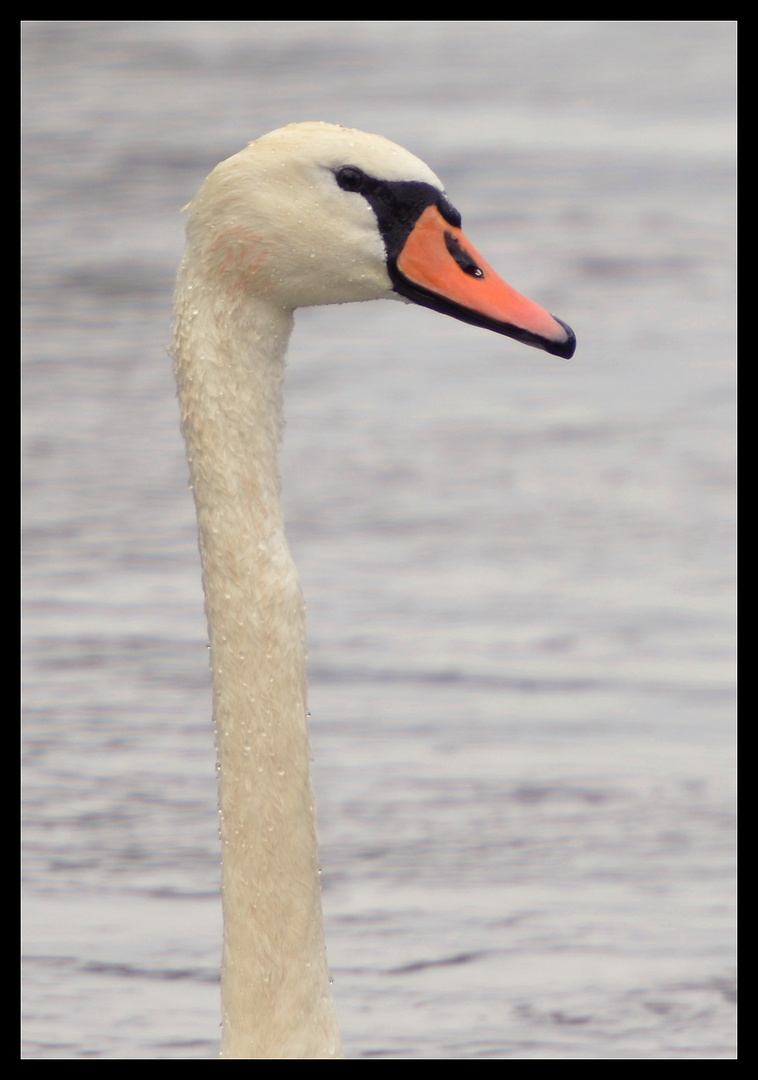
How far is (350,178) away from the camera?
3230 mm

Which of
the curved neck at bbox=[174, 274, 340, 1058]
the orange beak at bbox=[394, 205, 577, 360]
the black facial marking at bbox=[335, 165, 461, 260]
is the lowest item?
the curved neck at bbox=[174, 274, 340, 1058]

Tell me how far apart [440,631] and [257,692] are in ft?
11.4

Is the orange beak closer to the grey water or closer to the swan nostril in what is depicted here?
the swan nostril

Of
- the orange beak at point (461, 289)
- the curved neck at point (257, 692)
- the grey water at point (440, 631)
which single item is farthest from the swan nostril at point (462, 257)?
the grey water at point (440, 631)

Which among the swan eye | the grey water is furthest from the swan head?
the grey water

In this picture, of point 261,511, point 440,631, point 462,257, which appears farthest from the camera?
point 440,631

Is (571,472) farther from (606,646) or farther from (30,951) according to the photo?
(30,951)

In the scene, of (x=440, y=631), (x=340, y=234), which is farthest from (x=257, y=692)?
(x=440, y=631)

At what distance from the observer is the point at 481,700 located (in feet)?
20.6

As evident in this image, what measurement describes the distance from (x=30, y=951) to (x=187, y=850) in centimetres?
59

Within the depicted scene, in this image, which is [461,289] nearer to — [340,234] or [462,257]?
[462,257]

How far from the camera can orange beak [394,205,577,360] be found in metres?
3.30

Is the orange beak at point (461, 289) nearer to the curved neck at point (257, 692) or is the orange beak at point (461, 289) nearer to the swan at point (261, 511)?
the swan at point (261, 511)
